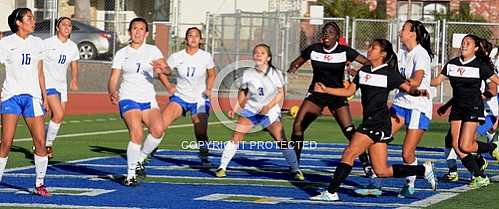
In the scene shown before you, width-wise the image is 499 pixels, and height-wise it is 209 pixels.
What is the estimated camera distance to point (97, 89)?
33.7m

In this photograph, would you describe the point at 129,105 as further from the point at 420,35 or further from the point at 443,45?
the point at 443,45

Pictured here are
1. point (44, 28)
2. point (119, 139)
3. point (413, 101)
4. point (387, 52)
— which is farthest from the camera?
point (44, 28)

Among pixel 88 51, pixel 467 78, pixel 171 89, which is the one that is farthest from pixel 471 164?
pixel 88 51

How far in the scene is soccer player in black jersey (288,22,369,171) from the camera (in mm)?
15906

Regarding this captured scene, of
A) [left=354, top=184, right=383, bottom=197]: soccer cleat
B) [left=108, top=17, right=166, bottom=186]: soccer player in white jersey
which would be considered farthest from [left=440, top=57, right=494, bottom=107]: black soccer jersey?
[left=108, top=17, right=166, bottom=186]: soccer player in white jersey

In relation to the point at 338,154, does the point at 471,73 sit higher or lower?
higher

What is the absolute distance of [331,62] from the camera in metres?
15.9

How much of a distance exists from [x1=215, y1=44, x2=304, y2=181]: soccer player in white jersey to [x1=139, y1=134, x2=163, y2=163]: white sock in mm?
923

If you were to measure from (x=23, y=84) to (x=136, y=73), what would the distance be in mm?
1672

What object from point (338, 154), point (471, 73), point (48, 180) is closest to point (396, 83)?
point (471, 73)

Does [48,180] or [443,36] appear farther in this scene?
[443,36]

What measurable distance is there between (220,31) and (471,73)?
22.4 metres

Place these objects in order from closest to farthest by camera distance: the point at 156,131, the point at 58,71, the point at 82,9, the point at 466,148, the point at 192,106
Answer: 1. the point at 466,148
2. the point at 156,131
3. the point at 192,106
4. the point at 58,71
5. the point at 82,9

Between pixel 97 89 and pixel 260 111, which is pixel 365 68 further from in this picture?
pixel 97 89
